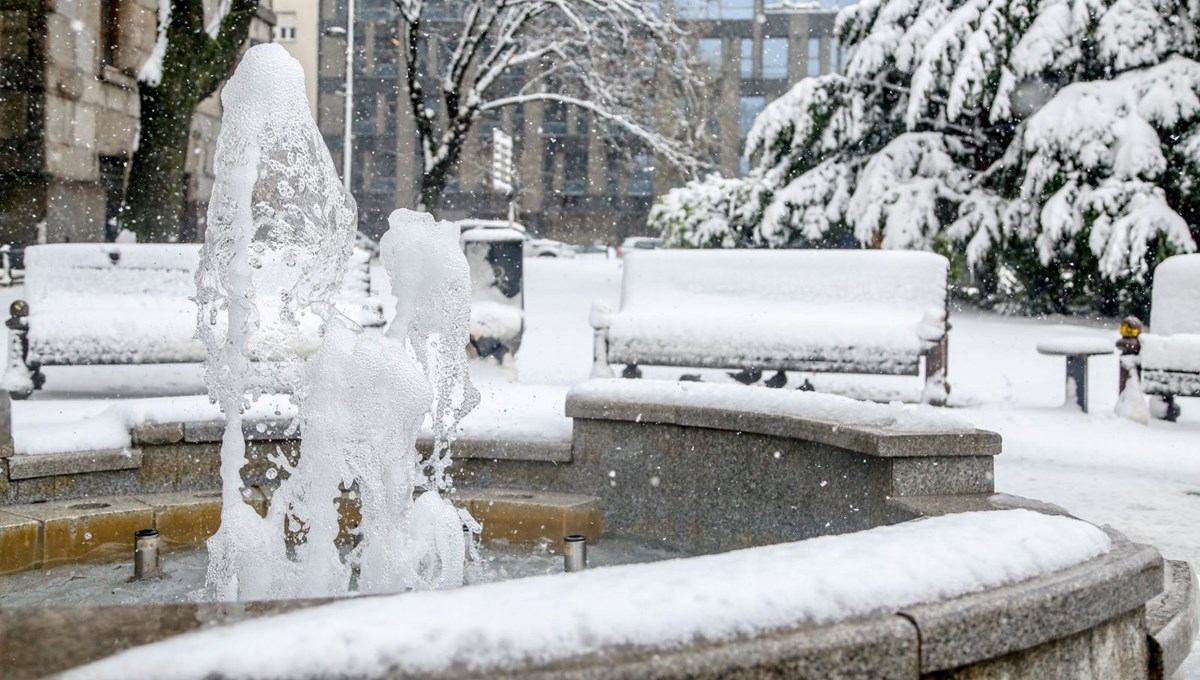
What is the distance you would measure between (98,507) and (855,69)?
15.3 m

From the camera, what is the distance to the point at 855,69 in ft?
57.7

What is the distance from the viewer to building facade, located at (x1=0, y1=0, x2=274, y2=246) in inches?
703

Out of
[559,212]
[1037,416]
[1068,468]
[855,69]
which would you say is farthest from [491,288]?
[559,212]

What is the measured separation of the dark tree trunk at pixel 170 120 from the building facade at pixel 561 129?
147ft

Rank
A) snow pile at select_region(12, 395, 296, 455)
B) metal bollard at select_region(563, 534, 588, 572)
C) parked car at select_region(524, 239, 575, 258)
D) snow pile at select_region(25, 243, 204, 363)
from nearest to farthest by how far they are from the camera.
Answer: metal bollard at select_region(563, 534, 588, 572) < snow pile at select_region(12, 395, 296, 455) < snow pile at select_region(25, 243, 204, 363) < parked car at select_region(524, 239, 575, 258)

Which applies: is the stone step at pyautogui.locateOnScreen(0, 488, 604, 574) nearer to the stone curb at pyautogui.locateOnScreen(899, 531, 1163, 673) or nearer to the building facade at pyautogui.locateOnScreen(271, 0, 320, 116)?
the stone curb at pyautogui.locateOnScreen(899, 531, 1163, 673)

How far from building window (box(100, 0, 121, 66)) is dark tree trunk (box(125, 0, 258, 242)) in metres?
7.02

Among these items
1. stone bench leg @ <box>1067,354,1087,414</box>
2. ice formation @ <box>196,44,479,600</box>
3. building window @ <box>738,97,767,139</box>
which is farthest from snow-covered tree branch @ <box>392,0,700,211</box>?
building window @ <box>738,97,767,139</box>

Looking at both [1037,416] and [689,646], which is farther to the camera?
[1037,416]

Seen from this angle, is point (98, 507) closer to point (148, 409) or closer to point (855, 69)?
point (148, 409)

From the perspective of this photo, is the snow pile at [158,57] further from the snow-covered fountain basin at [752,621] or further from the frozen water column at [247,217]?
the snow-covered fountain basin at [752,621]

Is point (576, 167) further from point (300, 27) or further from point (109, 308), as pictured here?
point (109, 308)

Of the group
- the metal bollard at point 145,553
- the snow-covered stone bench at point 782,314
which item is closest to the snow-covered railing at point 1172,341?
the snow-covered stone bench at point 782,314

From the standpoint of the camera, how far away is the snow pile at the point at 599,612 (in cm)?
140
